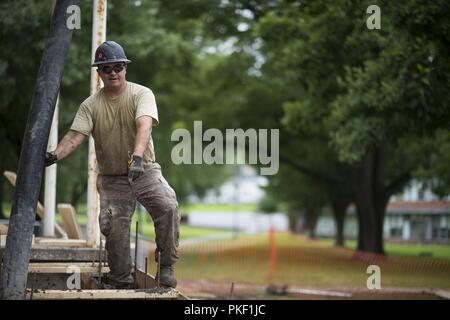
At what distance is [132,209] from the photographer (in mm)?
6184

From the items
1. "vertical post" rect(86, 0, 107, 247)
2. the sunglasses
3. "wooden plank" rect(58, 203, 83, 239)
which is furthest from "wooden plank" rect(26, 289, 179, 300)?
"wooden plank" rect(58, 203, 83, 239)

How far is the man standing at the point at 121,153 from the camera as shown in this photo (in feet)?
19.0

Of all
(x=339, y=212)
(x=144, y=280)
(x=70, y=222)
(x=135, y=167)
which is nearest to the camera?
(x=135, y=167)

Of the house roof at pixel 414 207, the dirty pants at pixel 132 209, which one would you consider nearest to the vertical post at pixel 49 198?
the dirty pants at pixel 132 209

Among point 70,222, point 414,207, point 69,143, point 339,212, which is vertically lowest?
point 339,212

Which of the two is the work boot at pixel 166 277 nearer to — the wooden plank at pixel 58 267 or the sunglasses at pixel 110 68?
the wooden plank at pixel 58 267

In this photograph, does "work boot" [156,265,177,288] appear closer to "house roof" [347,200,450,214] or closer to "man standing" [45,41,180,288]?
"man standing" [45,41,180,288]

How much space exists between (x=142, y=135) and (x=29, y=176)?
0.89 m

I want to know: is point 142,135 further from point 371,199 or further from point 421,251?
point 421,251

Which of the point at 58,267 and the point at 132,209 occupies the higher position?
the point at 132,209

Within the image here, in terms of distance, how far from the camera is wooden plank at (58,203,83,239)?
10414 mm

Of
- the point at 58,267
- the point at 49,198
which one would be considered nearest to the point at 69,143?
the point at 58,267

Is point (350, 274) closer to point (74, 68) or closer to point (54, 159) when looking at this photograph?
point (74, 68)

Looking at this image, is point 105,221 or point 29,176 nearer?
point 29,176
